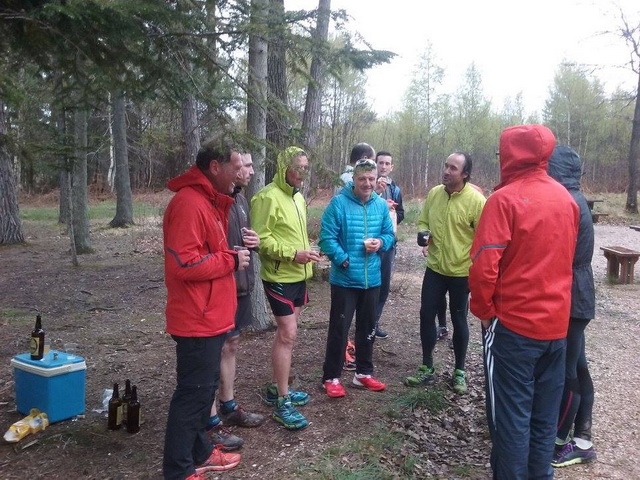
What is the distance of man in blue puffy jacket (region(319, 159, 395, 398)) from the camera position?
13.6ft

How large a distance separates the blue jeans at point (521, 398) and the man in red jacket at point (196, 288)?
146 centimetres

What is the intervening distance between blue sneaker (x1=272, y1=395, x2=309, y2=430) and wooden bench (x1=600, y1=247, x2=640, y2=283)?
25.2ft

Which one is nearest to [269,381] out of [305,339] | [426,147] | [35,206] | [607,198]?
[305,339]

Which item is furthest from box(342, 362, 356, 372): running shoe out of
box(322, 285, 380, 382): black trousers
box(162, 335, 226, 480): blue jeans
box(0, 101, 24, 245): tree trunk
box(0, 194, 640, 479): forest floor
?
box(0, 101, 24, 245): tree trunk

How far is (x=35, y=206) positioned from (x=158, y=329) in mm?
26683

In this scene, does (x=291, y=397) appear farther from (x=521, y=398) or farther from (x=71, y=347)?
(x=71, y=347)

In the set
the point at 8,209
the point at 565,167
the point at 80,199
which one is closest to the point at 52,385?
the point at 565,167

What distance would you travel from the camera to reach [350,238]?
421 centimetres

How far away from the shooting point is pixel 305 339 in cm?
583

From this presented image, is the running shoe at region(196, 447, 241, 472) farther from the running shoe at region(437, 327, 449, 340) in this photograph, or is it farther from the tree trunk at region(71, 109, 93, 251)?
the tree trunk at region(71, 109, 93, 251)

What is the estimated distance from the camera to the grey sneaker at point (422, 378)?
15.1ft

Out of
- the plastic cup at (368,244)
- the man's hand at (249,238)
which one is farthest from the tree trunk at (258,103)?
the plastic cup at (368,244)

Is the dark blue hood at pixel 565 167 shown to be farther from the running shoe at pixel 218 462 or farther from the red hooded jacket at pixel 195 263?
the running shoe at pixel 218 462

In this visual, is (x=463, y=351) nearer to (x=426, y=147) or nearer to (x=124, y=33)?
(x=124, y=33)
